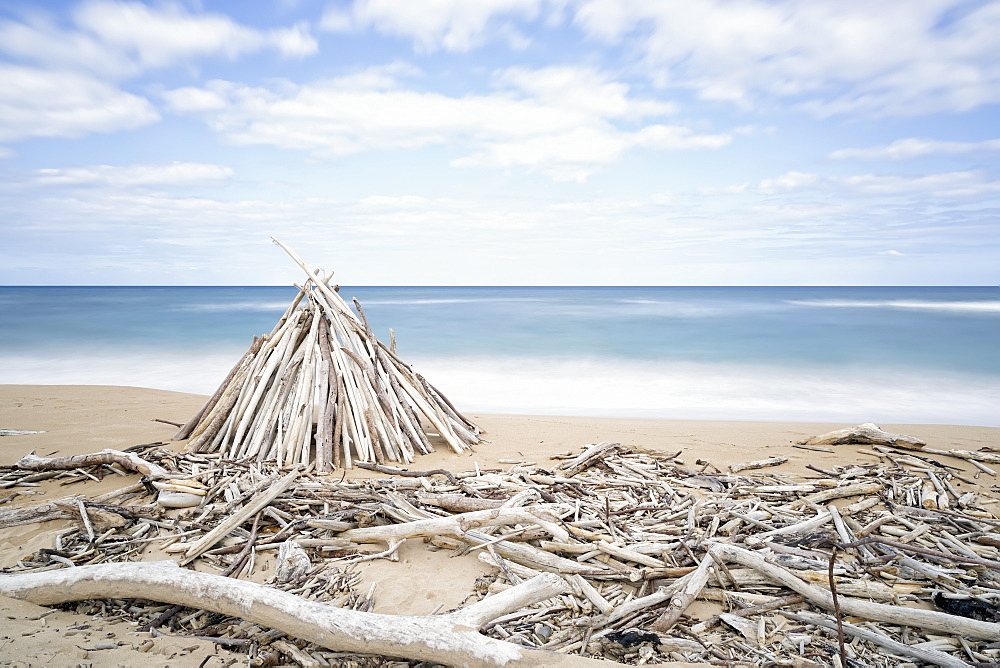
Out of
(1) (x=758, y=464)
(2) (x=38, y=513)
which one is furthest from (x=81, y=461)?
(1) (x=758, y=464)

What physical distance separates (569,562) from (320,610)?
125 cm

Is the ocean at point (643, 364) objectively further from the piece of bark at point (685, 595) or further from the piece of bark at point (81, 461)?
the piece of bark at point (685, 595)

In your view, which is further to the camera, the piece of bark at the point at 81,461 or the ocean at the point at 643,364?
the ocean at the point at 643,364

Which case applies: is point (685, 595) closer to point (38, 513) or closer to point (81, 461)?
point (38, 513)

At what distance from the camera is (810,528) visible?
3566 mm

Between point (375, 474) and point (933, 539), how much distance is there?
3.83 meters

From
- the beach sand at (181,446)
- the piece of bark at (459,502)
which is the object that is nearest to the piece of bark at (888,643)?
the beach sand at (181,446)

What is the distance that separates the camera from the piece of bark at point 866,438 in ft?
19.4

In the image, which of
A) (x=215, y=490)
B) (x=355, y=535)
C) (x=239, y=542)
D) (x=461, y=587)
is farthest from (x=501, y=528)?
(x=215, y=490)

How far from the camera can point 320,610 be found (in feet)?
8.01

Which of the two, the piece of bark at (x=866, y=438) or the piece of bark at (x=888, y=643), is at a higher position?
the piece of bark at (x=866, y=438)

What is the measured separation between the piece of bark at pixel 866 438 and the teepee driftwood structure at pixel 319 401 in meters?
3.73

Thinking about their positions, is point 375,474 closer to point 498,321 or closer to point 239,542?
point 239,542

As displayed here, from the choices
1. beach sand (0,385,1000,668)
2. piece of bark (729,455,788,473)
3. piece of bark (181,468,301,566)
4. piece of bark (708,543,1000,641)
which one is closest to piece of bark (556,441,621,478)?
beach sand (0,385,1000,668)
